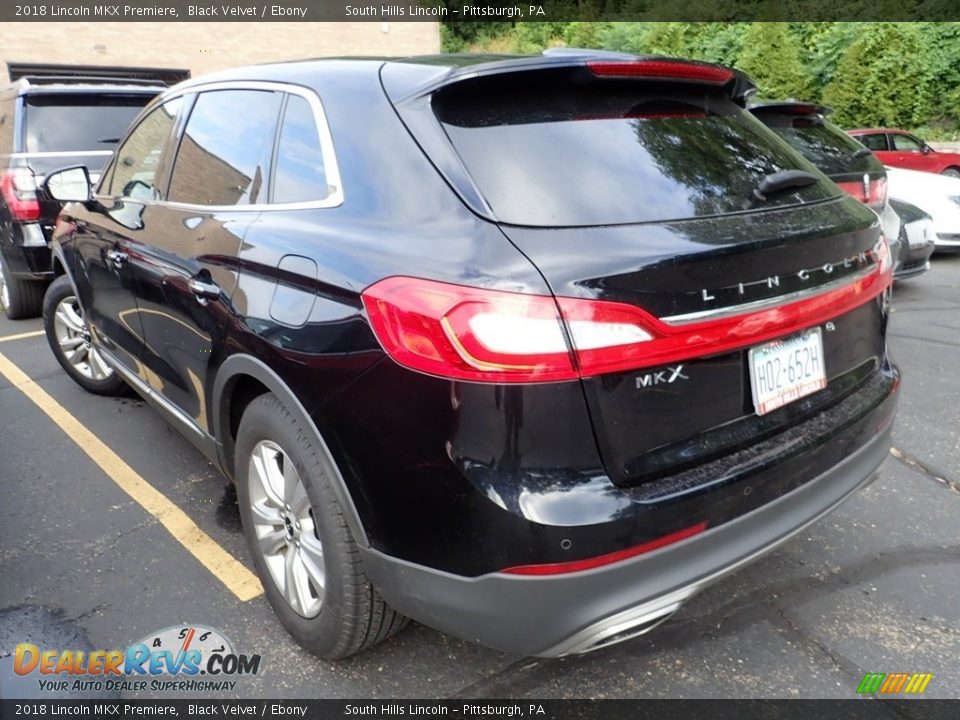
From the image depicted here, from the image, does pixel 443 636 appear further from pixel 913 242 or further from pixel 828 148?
pixel 913 242

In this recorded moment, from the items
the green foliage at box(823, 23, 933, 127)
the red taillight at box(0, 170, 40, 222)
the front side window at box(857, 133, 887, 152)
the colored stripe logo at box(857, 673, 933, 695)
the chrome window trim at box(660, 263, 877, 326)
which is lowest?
the colored stripe logo at box(857, 673, 933, 695)

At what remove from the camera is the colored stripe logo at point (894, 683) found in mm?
2176

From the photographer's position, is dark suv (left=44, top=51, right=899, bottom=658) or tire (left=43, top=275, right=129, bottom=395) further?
tire (left=43, top=275, right=129, bottom=395)

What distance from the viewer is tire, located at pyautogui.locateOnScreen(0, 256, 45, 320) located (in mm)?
6141

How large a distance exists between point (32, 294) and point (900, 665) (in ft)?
21.6

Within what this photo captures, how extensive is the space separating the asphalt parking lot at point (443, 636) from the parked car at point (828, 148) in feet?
6.51

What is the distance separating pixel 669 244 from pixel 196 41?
67.3ft

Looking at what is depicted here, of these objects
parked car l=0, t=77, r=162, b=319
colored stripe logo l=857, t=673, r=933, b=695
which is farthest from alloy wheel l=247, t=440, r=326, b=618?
parked car l=0, t=77, r=162, b=319

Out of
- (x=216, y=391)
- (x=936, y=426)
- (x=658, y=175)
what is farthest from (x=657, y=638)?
(x=936, y=426)

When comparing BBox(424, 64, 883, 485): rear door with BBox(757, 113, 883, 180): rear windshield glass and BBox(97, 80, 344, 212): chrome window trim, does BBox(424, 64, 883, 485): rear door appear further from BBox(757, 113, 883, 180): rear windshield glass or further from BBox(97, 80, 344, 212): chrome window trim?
BBox(757, 113, 883, 180): rear windshield glass

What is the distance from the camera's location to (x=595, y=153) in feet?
6.33

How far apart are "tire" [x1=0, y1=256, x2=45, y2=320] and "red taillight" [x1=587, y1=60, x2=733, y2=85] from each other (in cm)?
568

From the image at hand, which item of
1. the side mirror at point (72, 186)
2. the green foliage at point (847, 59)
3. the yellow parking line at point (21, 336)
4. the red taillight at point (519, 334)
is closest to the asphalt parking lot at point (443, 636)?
the red taillight at point (519, 334)

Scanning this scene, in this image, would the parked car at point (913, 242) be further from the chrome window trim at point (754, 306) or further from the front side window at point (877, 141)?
the front side window at point (877, 141)
